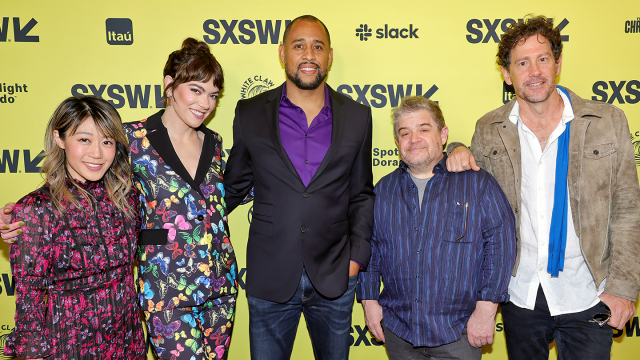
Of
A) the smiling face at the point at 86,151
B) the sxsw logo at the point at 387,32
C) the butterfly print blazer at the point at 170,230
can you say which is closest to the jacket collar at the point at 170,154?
the butterfly print blazer at the point at 170,230

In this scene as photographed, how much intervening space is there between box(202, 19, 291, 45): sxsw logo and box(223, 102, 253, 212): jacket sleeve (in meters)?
0.64

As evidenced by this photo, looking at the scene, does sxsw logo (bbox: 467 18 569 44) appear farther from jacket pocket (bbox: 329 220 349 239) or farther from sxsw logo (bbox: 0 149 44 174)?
sxsw logo (bbox: 0 149 44 174)

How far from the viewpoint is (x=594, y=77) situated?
9.32 feet

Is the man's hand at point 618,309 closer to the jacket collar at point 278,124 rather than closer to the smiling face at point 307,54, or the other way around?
the jacket collar at point 278,124

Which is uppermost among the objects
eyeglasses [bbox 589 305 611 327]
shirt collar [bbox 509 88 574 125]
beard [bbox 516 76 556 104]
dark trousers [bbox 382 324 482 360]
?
beard [bbox 516 76 556 104]

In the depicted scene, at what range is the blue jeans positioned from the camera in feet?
7.36

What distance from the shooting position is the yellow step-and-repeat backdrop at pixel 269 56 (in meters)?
2.71

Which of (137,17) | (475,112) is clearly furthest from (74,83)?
(475,112)

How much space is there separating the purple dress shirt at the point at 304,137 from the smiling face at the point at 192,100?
42 cm

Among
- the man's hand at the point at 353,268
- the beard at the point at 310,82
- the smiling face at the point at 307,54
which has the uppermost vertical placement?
the smiling face at the point at 307,54

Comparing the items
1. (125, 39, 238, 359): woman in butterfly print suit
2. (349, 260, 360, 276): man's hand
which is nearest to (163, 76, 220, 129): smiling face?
(125, 39, 238, 359): woman in butterfly print suit

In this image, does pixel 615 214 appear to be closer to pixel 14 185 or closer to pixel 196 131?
pixel 196 131

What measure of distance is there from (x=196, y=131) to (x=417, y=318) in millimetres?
1555

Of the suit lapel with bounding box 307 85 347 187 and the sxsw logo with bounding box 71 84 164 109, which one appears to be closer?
the suit lapel with bounding box 307 85 347 187
